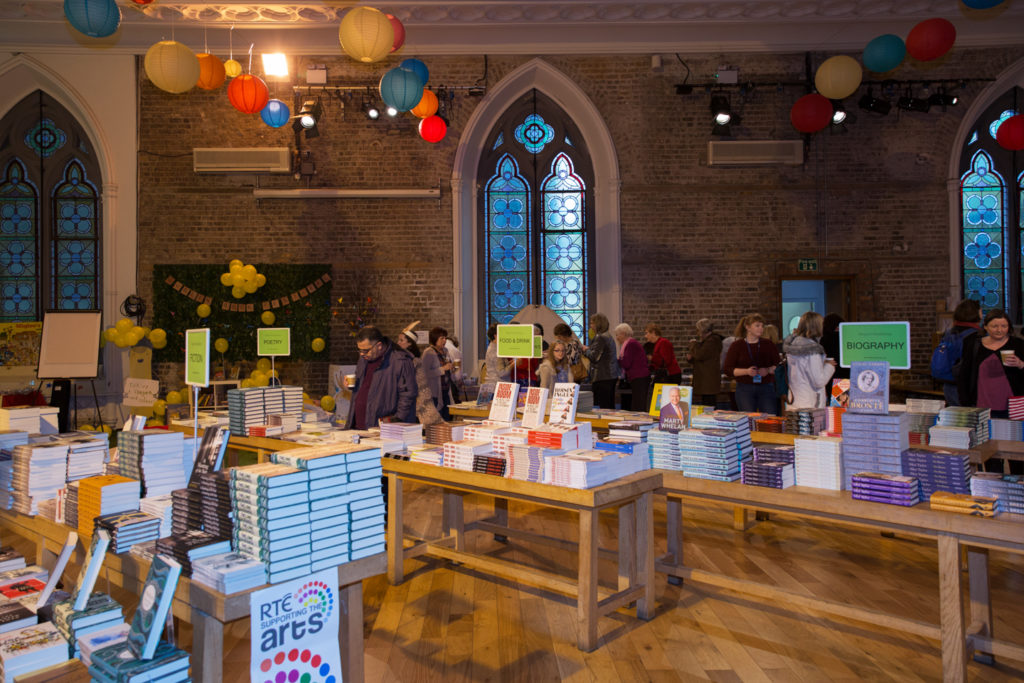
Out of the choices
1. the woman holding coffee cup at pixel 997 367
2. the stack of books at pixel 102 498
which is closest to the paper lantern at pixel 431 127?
the woman holding coffee cup at pixel 997 367

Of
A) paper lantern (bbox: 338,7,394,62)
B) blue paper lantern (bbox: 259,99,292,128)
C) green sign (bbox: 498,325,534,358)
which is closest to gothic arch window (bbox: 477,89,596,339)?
blue paper lantern (bbox: 259,99,292,128)

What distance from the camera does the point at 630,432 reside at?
13.0 ft

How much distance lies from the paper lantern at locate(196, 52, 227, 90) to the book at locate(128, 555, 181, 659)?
6.77 meters

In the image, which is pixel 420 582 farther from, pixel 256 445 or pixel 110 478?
pixel 110 478

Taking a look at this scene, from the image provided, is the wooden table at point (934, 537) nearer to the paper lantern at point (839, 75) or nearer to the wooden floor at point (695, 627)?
the wooden floor at point (695, 627)

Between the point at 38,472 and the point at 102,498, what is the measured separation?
608 mm

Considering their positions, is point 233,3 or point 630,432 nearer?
point 630,432

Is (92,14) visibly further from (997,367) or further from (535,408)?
(997,367)

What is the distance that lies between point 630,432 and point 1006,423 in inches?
97.3

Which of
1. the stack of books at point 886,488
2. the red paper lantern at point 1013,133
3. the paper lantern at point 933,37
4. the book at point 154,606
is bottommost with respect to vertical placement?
the book at point 154,606

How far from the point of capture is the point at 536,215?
11.3 meters

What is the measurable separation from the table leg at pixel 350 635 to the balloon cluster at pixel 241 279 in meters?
8.28

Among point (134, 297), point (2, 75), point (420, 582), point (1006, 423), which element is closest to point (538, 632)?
point (420, 582)

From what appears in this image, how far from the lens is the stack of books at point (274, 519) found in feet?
7.05
